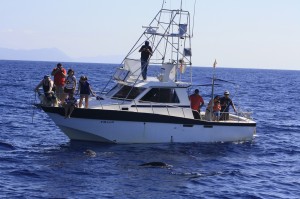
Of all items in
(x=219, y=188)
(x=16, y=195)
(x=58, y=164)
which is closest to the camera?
(x=16, y=195)

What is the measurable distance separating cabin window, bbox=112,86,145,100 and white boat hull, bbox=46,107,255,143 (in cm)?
136

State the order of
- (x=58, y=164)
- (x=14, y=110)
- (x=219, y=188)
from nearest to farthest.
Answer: (x=219, y=188) → (x=58, y=164) → (x=14, y=110)

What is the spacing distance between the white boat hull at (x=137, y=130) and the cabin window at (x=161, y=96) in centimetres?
111

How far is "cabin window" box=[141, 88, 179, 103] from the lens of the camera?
23.9 m

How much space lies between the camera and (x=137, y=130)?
23.3m

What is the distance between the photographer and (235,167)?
69.9ft

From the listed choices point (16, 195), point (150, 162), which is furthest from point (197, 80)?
point (16, 195)

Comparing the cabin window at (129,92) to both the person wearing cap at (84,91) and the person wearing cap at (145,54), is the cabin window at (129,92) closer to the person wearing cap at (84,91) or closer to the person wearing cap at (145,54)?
the person wearing cap at (145,54)

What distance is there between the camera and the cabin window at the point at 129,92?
23.8m

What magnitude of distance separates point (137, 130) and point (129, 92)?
161cm

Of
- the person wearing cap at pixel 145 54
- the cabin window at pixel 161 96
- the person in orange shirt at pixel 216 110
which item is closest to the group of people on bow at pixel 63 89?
the cabin window at pixel 161 96

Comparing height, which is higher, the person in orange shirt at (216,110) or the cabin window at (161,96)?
the cabin window at (161,96)

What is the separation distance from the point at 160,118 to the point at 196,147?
2.01 metres

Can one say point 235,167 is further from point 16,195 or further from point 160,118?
point 16,195
